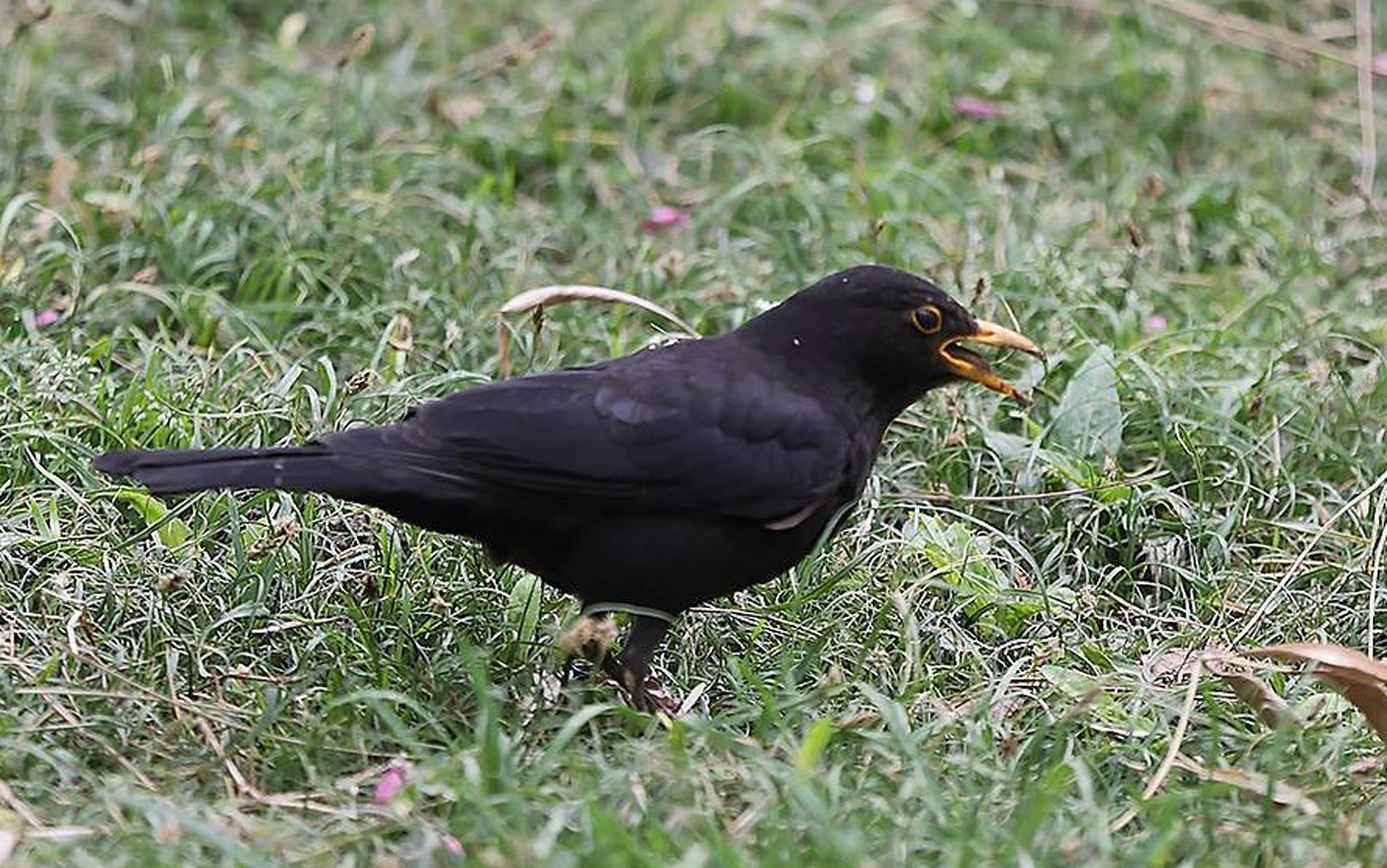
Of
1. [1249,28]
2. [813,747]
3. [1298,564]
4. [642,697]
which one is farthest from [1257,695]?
[1249,28]

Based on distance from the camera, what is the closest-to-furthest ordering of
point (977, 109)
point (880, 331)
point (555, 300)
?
1. point (880, 331)
2. point (555, 300)
3. point (977, 109)

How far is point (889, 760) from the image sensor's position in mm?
3756

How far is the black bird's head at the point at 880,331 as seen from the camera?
4371 millimetres

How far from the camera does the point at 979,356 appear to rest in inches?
177

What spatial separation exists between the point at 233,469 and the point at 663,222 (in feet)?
8.37

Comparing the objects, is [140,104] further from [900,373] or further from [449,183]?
[900,373]

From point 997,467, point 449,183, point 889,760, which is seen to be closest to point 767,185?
point 449,183

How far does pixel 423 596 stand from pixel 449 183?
2351mm

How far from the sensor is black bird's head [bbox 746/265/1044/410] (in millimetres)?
4371

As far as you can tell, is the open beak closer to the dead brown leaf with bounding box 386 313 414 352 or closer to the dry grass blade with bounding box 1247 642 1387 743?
the dry grass blade with bounding box 1247 642 1387 743

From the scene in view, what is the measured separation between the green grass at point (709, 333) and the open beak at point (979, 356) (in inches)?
16.5

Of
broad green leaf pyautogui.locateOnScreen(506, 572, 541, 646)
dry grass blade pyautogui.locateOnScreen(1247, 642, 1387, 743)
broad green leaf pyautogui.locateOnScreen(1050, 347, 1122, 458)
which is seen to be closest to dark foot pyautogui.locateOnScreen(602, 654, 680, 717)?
broad green leaf pyautogui.locateOnScreen(506, 572, 541, 646)

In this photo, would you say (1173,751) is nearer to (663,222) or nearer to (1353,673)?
(1353,673)

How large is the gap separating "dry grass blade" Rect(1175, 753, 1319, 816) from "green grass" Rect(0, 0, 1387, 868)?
3 centimetres
